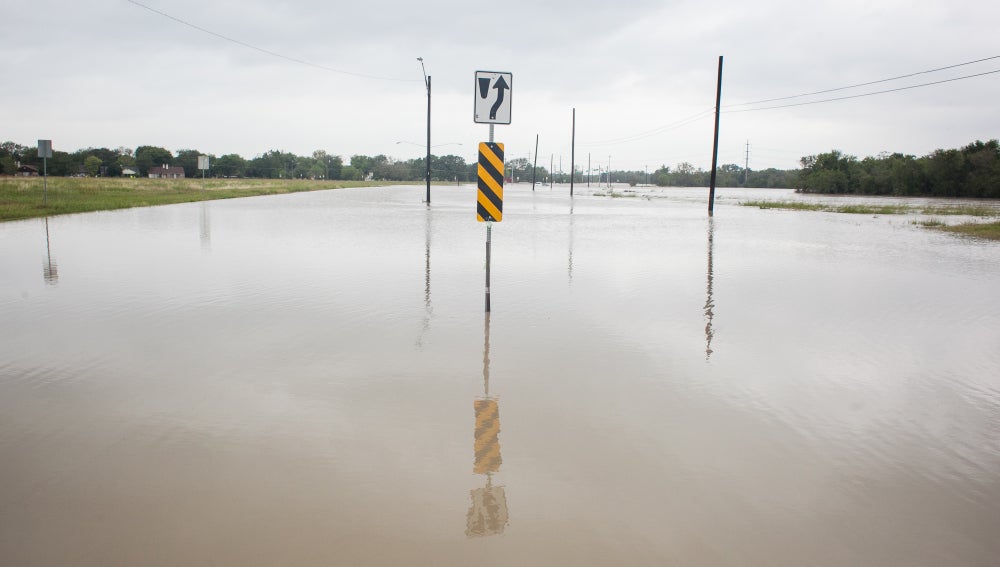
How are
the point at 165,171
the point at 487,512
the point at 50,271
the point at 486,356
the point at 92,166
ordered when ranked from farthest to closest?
the point at 165,171, the point at 92,166, the point at 50,271, the point at 486,356, the point at 487,512

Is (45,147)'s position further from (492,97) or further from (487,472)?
(487,472)

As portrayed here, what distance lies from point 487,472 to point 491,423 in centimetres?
80

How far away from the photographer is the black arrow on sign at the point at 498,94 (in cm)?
881

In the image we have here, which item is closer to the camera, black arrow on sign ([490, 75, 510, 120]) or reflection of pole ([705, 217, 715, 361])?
reflection of pole ([705, 217, 715, 361])

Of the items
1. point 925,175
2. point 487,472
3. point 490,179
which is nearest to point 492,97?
point 490,179

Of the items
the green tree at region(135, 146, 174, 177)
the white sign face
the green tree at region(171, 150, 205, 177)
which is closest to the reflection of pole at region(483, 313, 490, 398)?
the white sign face

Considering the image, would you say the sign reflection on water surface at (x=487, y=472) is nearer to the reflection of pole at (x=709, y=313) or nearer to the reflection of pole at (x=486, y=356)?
the reflection of pole at (x=486, y=356)

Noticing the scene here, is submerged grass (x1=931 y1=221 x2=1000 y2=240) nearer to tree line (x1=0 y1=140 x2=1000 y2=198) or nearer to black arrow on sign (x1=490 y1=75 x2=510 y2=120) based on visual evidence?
black arrow on sign (x1=490 y1=75 x2=510 y2=120)

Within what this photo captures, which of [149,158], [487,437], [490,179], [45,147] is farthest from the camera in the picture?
[149,158]

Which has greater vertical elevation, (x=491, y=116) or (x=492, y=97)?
(x=492, y=97)

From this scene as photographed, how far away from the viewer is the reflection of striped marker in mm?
4031

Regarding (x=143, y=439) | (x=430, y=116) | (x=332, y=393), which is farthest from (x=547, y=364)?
(x=430, y=116)

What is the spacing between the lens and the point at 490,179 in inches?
345

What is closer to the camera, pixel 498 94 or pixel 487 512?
pixel 487 512
